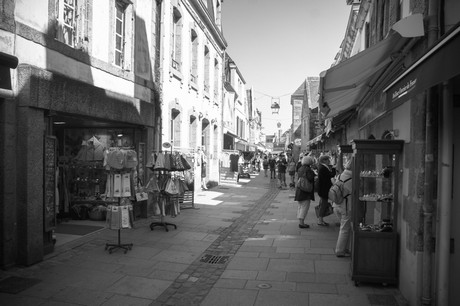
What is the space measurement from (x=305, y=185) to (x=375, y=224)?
3.83 m

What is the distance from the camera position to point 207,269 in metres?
6.43

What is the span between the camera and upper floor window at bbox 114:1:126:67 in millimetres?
9789

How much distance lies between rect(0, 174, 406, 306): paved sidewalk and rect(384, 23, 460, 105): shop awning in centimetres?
275

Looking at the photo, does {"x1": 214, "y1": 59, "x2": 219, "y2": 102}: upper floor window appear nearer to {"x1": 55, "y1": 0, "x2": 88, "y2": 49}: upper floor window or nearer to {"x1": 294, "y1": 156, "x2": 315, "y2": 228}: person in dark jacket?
{"x1": 294, "y1": 156, "x2": 315, "y2": 228}: person in dark jacket

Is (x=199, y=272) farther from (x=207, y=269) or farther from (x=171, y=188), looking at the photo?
(x=171, y=188)

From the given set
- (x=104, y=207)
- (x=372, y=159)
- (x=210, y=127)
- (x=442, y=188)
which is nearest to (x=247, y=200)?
(x=210, y=127)

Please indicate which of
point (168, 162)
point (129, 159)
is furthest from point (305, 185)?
point (129, 159)

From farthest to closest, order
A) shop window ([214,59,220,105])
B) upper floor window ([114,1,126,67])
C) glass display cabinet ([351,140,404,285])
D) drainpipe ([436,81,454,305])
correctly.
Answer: shop window ([214,59,220,105]) < upper floor window ([114,1,126,67]) < glass display cabinet ([351,140,404,285]) < drainpipe ([436,81,454,305])

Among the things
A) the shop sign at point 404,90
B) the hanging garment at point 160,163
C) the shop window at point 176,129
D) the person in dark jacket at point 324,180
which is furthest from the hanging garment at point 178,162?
the shop sign at point 404,90

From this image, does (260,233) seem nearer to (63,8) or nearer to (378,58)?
(378,58)

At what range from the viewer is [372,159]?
5.96 metres

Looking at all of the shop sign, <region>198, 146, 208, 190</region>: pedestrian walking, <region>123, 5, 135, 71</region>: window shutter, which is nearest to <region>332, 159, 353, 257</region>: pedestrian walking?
the shop sign

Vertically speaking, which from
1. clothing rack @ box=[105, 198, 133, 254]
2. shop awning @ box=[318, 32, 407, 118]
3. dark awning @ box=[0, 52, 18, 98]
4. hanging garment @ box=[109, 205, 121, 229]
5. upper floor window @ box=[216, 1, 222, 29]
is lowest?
clothing rack @ box=[105, 198, 133, 254]

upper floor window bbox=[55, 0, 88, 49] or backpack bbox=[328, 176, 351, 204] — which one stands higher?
upper floor window bbox=[55, 0, 88, 49]
